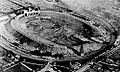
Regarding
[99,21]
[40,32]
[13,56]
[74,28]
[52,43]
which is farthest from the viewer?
[99,21]

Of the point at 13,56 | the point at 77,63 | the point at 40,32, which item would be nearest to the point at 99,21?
the point at 40,32

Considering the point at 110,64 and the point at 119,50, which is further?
the point at 119,50

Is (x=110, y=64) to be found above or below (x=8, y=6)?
below

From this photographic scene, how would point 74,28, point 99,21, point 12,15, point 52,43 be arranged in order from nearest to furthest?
1. point 52,43
2. point 74,28
3. point 12,15
4. point 99,21

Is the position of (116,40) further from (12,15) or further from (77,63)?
(12,15)

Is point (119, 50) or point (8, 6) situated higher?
point (8, 6)

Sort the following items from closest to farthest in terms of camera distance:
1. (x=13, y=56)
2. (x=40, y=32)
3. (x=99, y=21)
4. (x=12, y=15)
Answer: (x=13, y=56) < (x=40, y=32) < (x=12, y=15) < (x=99, y=21)

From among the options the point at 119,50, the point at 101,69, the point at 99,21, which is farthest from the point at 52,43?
the point at 99,21

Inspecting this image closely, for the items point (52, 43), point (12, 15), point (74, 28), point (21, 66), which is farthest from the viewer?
point (12, 15)

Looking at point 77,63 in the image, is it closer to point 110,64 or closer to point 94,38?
point 110,64
